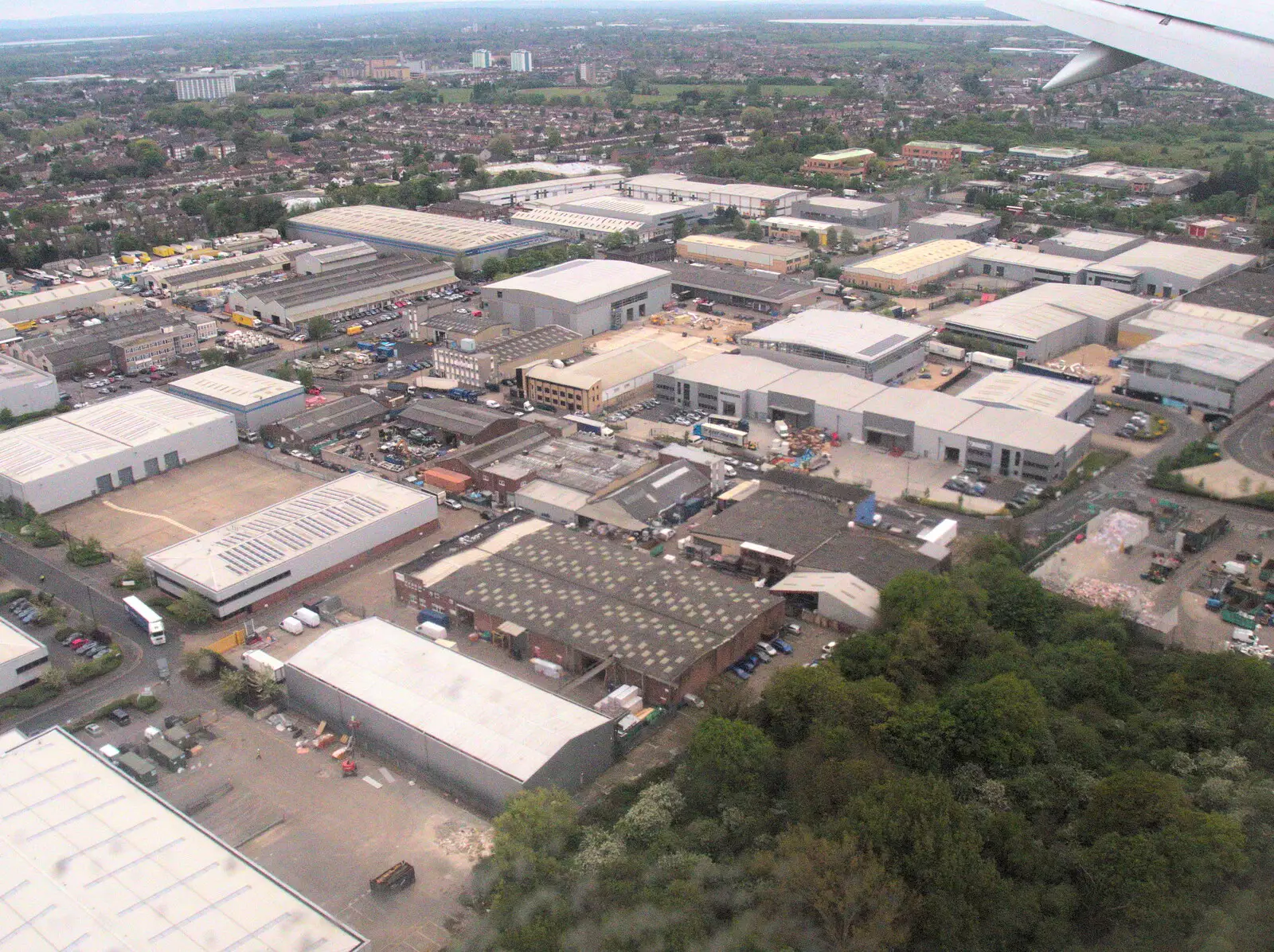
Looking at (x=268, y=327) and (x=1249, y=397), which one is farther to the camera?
(x=268, y=327)

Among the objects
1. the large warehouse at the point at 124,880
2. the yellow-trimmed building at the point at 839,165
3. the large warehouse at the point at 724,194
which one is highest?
the yellow-trimmed building at the point at 839,165

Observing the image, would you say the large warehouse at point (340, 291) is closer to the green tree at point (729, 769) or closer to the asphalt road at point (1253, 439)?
the green tree at point (729, 769)

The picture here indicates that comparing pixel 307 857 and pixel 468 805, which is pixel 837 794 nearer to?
pixel 468 805

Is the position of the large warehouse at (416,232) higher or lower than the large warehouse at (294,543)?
higher

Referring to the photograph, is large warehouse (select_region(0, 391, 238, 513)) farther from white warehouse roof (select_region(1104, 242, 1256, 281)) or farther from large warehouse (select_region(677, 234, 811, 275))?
white warehouse roof (select_region(1104, 242, 1256, 281))

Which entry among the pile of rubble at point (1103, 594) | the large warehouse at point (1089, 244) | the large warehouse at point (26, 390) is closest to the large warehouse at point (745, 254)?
the large warehouse at point (1089, 244)

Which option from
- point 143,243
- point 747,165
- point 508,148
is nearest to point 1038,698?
point 143,243
